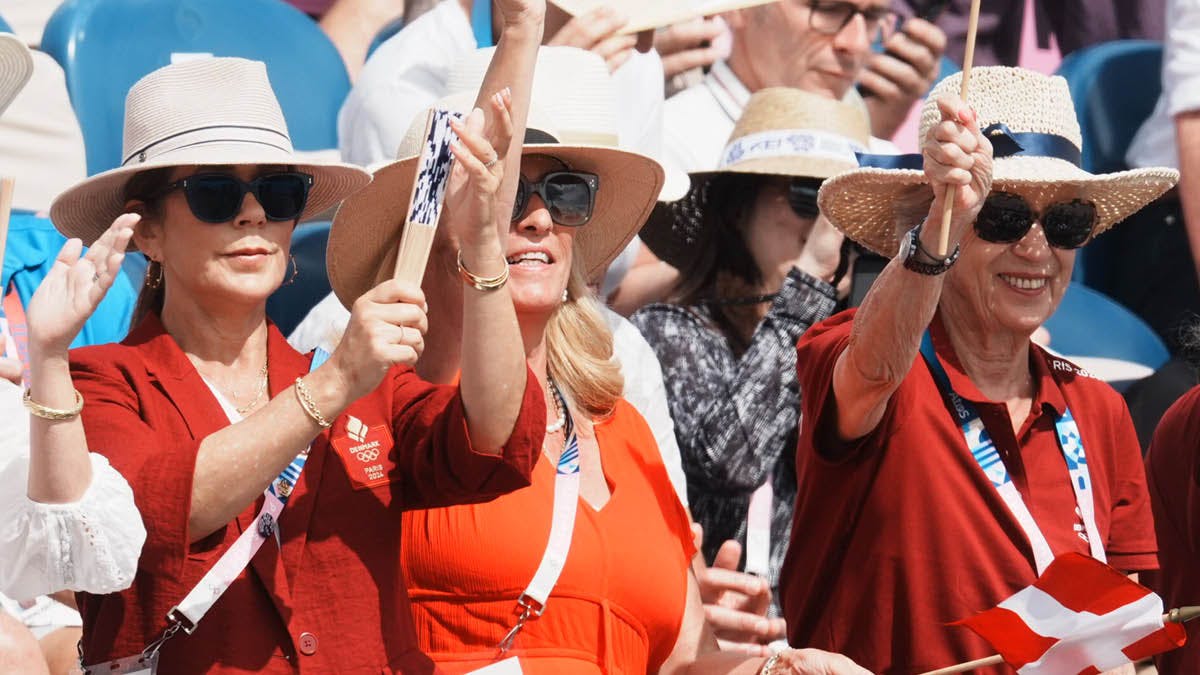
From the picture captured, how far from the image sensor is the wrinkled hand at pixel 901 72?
6.28m

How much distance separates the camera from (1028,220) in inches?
156

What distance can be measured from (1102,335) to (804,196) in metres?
1.49

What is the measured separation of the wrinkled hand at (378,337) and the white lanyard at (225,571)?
224 millimetres

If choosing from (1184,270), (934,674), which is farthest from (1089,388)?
(1184,270)

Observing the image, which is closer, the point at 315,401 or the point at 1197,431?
the point at 315,401

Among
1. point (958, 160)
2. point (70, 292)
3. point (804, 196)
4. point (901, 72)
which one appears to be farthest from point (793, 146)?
point (70, 292)

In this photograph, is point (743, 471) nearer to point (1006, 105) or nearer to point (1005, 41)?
point (1006, 105)

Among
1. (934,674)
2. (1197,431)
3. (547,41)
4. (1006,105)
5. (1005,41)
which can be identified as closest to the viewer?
(934,674)

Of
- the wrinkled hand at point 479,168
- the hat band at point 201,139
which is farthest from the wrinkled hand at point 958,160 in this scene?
the hat band at point 201,139

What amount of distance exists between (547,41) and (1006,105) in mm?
1553

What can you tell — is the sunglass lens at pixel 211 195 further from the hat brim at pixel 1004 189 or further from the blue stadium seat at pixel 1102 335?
the blue stadium seat at pixel 1102 335

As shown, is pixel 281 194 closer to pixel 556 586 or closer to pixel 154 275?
pixel 154 275

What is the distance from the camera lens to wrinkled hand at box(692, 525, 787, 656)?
13.2ft

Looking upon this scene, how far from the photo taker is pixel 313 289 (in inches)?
207
